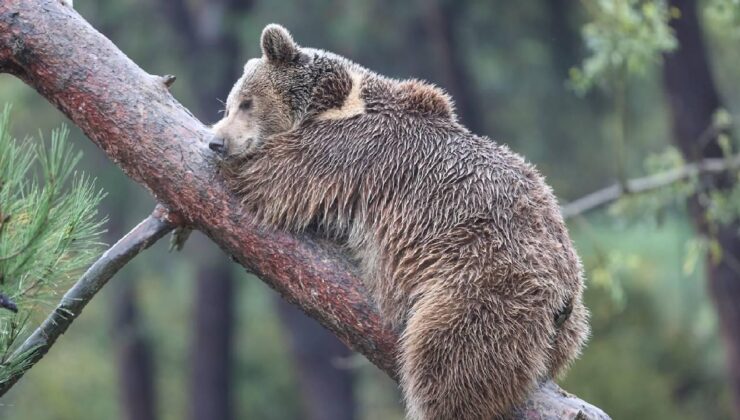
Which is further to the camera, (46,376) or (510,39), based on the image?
(46,376)

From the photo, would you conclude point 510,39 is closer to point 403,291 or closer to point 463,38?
point 463,38

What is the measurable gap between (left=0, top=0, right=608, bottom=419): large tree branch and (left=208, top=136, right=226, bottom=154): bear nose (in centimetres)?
4

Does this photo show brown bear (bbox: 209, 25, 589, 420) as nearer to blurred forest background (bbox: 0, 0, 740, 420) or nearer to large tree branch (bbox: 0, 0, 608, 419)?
large tree branch (bbox: 0, 0, 608, 419)

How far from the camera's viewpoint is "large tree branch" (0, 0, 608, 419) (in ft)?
13.1

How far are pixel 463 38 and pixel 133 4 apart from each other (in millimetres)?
4916

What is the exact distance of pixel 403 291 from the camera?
398 cm

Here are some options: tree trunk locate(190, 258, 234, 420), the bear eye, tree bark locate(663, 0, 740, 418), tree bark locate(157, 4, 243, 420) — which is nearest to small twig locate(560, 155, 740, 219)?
tree bark locate(663, 0, 740, 418)

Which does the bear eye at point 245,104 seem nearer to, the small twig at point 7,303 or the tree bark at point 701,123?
the small twig at point 7,303

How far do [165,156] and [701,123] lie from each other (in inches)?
264

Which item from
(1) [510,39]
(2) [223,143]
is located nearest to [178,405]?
(1) [510,39]

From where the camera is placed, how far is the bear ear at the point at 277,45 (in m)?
4.54

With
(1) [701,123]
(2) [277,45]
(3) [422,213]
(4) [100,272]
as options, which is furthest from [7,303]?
(1) [701,123]

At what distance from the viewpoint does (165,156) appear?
405 centimetres

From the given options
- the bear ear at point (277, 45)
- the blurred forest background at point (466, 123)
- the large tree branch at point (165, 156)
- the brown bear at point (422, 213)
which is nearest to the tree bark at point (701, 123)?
the blurred forest background at point (466, 123)
